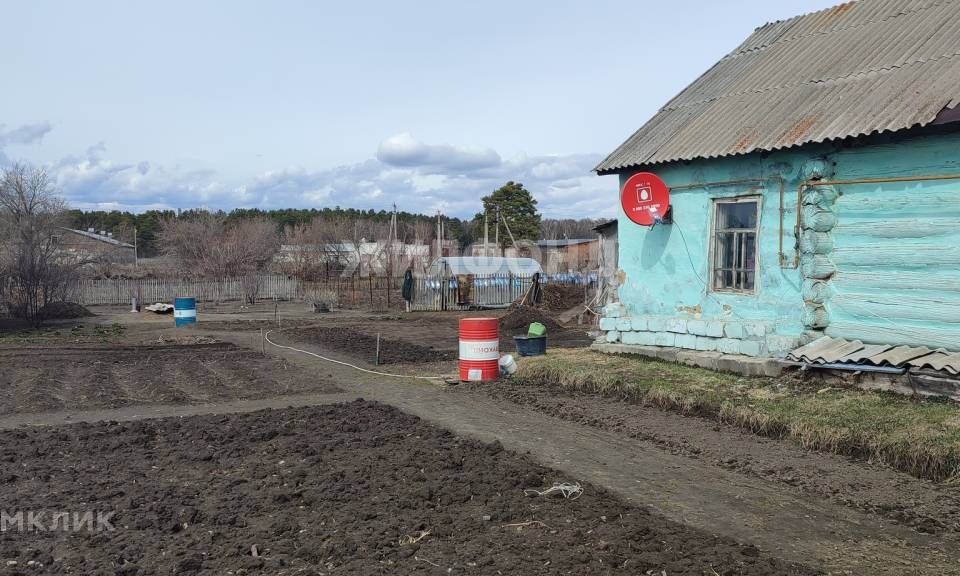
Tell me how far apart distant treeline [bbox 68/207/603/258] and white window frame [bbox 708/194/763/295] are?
7077 centimetres

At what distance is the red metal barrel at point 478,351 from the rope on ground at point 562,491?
6026mm

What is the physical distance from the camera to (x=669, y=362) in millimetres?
12430

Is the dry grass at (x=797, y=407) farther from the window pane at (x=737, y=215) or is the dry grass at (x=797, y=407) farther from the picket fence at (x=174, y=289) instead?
the picket fence at (x=174, y=289)

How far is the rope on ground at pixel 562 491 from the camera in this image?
604 cm

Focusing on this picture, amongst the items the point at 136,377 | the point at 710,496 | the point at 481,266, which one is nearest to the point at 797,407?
the point at 710,496

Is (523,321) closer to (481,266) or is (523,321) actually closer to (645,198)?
(645,198)

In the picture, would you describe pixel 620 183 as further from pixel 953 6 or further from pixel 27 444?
pixel 27 444

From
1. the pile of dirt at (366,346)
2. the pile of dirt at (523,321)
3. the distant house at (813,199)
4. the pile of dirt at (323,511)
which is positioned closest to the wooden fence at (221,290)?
the pile of dirt at (523,321)

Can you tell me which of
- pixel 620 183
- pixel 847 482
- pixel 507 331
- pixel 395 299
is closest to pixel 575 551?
pixel 847 482

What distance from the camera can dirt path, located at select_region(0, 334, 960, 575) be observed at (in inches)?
195

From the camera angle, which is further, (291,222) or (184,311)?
(291,222)

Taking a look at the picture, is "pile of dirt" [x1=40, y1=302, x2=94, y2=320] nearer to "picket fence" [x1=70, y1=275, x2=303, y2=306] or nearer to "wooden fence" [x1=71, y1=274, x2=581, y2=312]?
"wooden fence" [x1=71, y1=274, x2=581, y2=312]

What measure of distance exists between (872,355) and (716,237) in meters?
3.38

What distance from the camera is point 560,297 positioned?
31.0m
